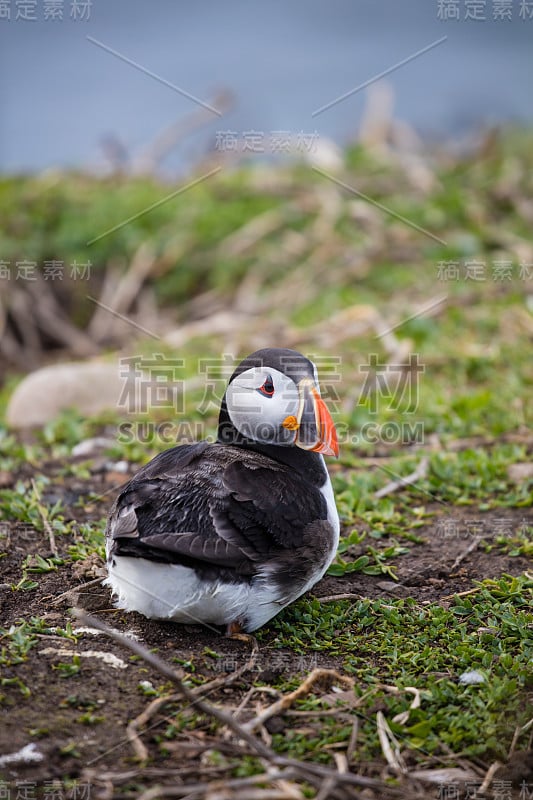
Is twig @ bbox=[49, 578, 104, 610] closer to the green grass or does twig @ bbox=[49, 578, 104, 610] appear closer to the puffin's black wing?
the green grass

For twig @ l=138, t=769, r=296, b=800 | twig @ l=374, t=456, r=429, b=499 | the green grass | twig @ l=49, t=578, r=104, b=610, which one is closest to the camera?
twig @ l=138, t=769, r=296, b=800

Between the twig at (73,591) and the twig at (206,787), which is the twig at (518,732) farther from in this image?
the twig at (73,591)

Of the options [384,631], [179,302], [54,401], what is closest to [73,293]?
[179,302]

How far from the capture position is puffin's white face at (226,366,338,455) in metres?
3.43

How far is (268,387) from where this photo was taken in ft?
11.4

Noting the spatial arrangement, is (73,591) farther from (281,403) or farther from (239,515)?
(281,403)

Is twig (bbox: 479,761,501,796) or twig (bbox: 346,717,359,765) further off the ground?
twig (bbox: 346,717,359,765)

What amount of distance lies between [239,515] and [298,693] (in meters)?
0.65

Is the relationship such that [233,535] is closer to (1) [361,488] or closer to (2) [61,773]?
(2) [61,773]

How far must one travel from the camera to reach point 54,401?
5.76m

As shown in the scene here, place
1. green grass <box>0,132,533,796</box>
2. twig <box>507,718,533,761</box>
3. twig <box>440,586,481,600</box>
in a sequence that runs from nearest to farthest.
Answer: twig <box>507,718,533,761</box>
green grass <box>0,132,533,796</box>
twig <box>440,586,481,600</box>

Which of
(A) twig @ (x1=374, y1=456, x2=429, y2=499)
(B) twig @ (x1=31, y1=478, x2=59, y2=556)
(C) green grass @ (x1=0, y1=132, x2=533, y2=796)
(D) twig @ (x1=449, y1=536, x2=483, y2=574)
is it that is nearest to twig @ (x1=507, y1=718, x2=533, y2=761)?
(C) green grass @ (x1=0, y1=132, x2=533, y2=796)

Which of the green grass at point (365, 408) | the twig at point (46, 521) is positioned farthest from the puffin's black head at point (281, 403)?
the twig at point (46, 521)

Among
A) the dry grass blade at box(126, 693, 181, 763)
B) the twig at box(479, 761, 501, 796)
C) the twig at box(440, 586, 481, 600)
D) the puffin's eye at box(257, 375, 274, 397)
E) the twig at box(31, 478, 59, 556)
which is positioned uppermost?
the puffin's eye at box(257, 375, 274, 397)
